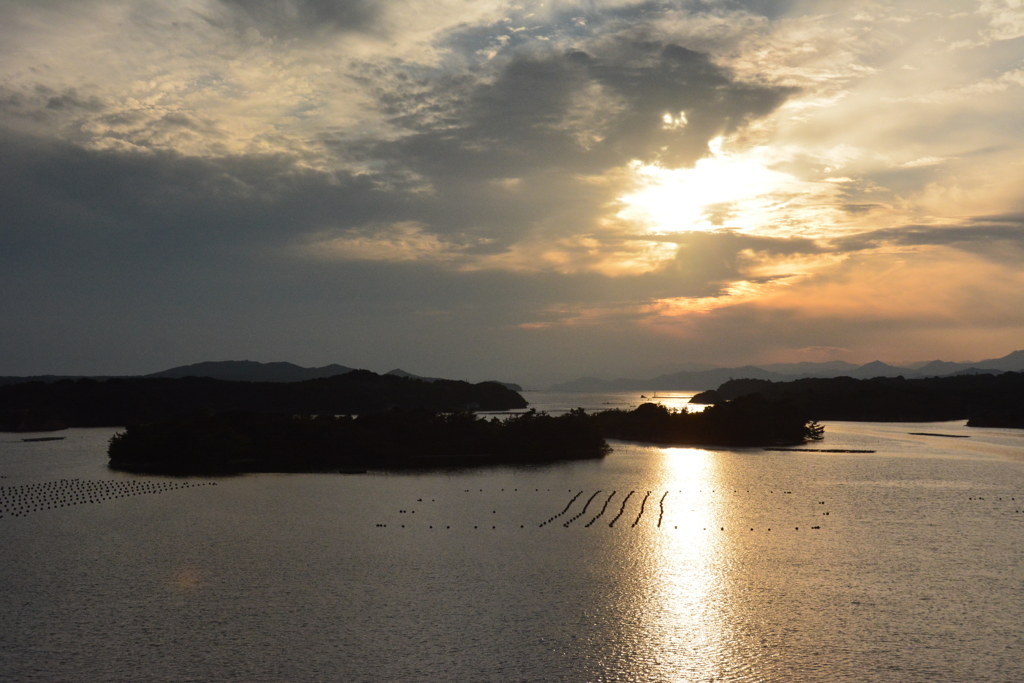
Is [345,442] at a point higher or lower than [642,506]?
higher

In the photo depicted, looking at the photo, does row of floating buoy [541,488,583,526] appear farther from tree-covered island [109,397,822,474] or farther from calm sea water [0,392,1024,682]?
tree-covered island [109,397,822,474]

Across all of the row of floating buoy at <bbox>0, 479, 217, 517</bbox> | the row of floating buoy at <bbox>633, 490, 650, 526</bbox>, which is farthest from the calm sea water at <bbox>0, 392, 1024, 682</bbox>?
the row of floating buoy at <bbox>633, 490, 650, 526</bbox>

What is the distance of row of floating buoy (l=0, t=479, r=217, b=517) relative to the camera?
79100mm

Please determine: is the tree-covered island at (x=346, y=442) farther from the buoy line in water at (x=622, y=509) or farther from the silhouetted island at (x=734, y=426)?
the buoy line in water at (x=622, y=509)

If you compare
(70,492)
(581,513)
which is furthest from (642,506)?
(70,492)

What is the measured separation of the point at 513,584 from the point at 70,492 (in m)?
69.2

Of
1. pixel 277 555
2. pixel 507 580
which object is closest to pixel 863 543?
pixel 507 580

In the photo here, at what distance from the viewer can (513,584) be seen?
46.5m

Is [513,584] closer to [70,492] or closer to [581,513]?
[581,513]

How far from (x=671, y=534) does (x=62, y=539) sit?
176ft

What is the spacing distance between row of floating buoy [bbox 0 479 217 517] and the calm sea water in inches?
25.3

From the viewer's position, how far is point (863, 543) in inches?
2303

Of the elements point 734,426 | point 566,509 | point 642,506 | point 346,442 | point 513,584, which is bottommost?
point 513,584

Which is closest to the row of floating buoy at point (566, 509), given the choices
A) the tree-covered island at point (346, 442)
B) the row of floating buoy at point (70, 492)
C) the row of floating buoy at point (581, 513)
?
the row of floating buoy at point (581, 513)
